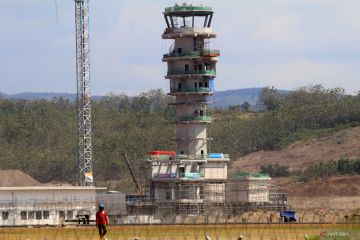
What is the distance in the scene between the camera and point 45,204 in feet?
399

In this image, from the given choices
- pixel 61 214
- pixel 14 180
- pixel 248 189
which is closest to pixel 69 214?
pixel 61 214

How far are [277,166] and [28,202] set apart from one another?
242 ft

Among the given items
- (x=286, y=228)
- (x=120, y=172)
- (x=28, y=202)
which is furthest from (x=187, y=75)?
(x=120, y=172)

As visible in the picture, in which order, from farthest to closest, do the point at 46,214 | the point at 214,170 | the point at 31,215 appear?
the point at 214,170 → the point at 46,214 → the point at 31,215

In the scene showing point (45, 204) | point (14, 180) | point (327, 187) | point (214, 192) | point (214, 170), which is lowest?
point (45, 204)

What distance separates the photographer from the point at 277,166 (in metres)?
188

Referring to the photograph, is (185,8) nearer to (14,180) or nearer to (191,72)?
(191,72)

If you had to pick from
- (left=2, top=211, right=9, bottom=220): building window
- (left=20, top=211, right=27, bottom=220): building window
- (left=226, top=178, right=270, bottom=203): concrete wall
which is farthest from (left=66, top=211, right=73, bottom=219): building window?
(left=226, top=178, right=270, bottom=203): concrete wall

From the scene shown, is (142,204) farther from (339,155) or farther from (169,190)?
(339,155)

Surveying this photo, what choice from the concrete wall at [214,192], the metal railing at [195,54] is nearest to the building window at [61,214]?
the concrete wall at [214,192]

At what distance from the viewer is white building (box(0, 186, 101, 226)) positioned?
119 meters

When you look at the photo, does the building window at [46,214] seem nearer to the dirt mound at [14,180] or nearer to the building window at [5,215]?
the building window at [5,215]

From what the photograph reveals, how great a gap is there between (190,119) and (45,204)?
21669mm

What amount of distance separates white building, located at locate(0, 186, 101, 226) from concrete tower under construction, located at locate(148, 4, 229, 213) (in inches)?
395
